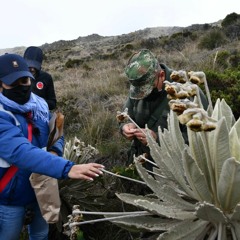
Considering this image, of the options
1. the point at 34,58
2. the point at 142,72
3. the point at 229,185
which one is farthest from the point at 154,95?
the point at 34,58

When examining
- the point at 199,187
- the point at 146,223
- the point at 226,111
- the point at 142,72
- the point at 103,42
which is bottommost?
the point at 103,42

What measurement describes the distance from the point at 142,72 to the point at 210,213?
141 cm

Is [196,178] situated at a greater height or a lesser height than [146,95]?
lesser

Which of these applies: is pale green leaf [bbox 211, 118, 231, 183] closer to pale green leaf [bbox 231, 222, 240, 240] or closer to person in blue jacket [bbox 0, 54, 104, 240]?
pale green leaf [bbox 231, 222, 240, 240]

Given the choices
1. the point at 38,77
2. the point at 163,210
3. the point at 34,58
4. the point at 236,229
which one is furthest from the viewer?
the point at 38,77

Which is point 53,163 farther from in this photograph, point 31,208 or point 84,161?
point 84,161

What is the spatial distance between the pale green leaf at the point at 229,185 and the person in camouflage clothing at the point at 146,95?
3.53 feet

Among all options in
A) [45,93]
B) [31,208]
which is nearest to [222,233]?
[31,208]

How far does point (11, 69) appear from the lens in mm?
2932

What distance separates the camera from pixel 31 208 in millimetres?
3186

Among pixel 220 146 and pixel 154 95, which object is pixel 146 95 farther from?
pixel 220 146

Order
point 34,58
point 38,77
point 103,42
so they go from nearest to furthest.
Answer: point 34,58, point 38,77, point 103,42

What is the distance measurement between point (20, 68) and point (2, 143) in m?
0.58

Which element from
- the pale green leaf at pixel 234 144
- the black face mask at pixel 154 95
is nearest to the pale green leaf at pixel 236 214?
the pale green leaf at pixel 234 144
